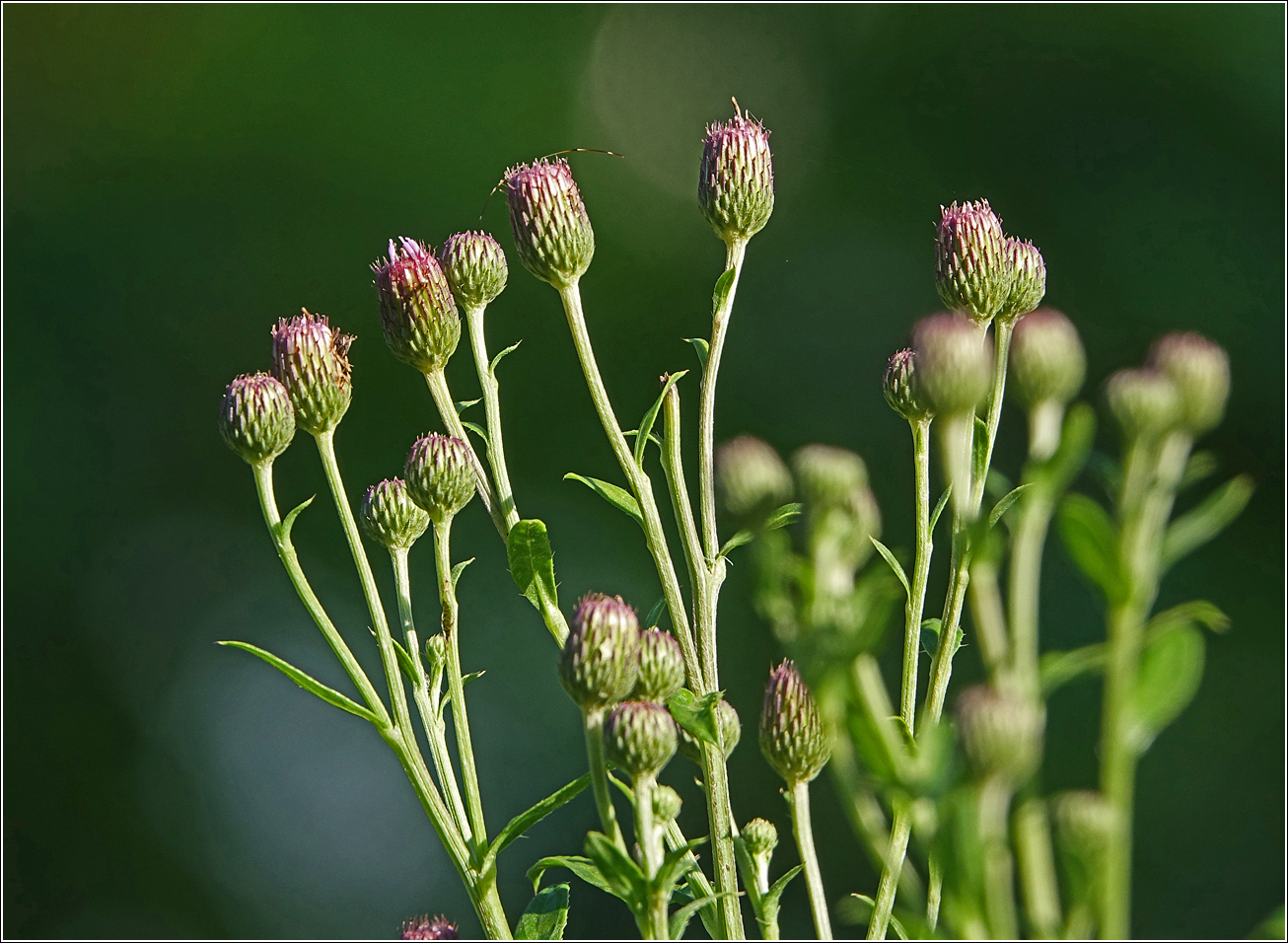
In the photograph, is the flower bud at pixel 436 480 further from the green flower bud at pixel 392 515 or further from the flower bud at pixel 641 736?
the flower bud at pixel 641 736

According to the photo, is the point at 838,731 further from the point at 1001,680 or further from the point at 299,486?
the point at 299,486

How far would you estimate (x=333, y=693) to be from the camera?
20.8 inches

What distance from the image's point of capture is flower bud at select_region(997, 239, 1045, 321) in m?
0.58

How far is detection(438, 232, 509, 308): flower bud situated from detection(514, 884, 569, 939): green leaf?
0.91ft

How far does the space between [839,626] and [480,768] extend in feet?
7.28

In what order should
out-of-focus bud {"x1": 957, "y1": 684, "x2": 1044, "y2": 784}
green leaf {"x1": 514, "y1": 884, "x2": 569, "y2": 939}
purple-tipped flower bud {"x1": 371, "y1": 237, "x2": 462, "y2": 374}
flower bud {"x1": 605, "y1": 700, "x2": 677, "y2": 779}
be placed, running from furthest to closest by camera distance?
purple-tipped flower bud {"x1": 371, "y1": 237, "x2": 462, "y2": 374} < green leaf {"x1": 514, "y1": 884, "x2": 569, "y2": 939} < flower bud {"x1": 605, "y1": 700, "x2": 677, "y2": 779} < out-of-focus bud {"x1": 957, "y1": 684, "x2": 1044, "y2": 784}

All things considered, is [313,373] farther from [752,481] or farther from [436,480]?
[752,481]

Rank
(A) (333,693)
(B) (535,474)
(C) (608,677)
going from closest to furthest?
(C) (608,677) → (A) (333,693) → (B) (535,474)

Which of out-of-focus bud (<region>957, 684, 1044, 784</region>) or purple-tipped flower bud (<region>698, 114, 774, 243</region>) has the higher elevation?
purple-tipped flower bud (<region>698, 114, 774, 243</region>)

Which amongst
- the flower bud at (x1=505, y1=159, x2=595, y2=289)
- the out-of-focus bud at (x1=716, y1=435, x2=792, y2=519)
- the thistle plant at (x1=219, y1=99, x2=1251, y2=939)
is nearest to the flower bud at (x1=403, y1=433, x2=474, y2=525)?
the thistle plant at (x1=219, y1=99, x2=1251, y2=939)

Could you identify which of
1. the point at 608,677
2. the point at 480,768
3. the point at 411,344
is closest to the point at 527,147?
the point at 480,768

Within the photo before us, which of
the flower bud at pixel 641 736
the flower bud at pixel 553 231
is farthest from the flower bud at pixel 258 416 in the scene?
the flower bud at pixel 641 736

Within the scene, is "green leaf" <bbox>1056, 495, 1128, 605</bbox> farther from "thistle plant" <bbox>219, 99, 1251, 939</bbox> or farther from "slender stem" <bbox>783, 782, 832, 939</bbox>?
"slender stem" <bbox>783, 782, 832, 939</bbox>

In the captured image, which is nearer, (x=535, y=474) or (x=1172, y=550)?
(x=1172, y=550)
